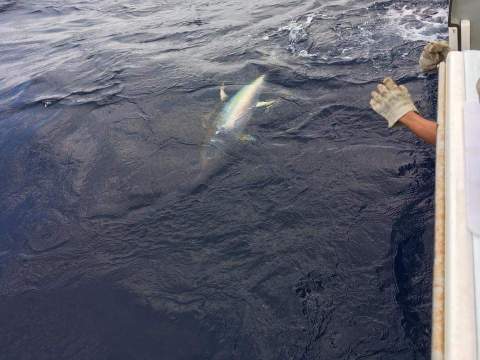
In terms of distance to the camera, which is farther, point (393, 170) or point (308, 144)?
point (308, 144)

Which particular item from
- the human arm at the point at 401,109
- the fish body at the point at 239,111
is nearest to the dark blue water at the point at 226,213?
the fish body at the point at 239,111

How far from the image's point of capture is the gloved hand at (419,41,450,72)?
4.31 meters

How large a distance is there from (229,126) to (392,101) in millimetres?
2134

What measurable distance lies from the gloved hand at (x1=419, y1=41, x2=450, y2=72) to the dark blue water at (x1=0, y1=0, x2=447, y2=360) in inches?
18.5

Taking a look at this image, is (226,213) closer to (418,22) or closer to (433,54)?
(433,54)

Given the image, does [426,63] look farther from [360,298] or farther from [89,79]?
[89,79]

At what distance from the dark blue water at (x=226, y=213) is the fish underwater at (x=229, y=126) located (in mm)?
104

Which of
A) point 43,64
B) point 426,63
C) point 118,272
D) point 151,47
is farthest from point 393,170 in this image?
point 43,64

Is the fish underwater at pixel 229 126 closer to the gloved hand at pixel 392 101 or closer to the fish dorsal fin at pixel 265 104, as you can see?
the fish dorsal fin at pixel 265 104

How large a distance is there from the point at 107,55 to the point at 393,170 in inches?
258

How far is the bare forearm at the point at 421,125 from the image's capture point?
133 inches

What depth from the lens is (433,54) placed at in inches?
176

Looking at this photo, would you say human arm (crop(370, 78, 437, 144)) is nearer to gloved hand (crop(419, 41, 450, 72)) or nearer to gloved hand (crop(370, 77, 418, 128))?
gloved hand (crop(370, 77, 418, 128))

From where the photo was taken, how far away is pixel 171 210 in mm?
4094
